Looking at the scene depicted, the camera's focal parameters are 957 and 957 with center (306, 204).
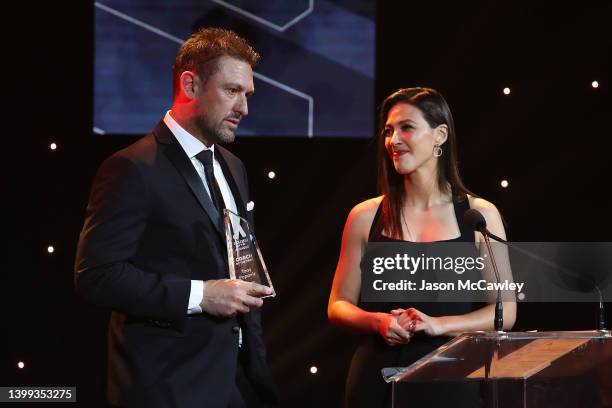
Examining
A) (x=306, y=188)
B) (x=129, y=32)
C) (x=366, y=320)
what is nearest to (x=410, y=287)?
(x=366, y=320)

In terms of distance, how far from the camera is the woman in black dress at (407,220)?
2.97 meters

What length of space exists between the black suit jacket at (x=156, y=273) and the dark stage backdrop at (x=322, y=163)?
5.10 feet

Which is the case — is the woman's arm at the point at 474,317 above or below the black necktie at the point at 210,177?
below

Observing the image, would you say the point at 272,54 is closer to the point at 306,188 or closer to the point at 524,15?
the point at 306,188

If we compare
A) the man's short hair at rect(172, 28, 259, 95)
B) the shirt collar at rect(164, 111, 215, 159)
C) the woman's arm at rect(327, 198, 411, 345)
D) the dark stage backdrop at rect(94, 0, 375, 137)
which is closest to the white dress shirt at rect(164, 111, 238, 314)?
the shirt collar at rect(164, 111, 215, 159)

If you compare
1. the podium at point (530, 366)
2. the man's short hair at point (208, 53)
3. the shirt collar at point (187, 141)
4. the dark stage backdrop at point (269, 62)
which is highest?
the dark stage backdrop at point (269, 62)

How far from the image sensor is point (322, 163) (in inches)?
159

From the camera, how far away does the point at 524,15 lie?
4004 mm


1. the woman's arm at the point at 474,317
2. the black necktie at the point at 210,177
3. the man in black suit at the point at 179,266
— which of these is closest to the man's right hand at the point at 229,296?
the man in black suit at the point at 179,266

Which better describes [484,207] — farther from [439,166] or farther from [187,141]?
[187,141]

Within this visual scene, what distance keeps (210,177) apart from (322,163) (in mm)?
1502

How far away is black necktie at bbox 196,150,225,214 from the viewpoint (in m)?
2.54

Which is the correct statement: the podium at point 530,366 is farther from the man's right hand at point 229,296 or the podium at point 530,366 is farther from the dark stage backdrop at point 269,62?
the dark stage backdrop at point 269,62

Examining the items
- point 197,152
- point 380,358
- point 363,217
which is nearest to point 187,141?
point 197,152
